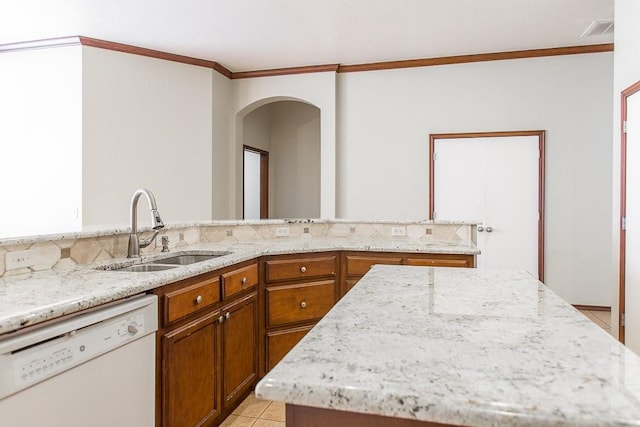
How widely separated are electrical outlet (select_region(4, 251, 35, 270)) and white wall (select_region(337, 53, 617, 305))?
3.49 metres

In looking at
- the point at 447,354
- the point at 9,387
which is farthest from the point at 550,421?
the point at 9,387

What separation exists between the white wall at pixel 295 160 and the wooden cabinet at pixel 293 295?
383cm

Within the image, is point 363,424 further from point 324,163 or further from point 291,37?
point 324,163

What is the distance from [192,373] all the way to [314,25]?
3151 mm

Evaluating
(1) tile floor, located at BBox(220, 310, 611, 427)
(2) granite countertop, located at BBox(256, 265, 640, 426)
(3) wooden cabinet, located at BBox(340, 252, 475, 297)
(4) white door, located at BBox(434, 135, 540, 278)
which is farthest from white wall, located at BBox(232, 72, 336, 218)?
(2) granite countertop, located at BBox(256, 265, 640, 426)

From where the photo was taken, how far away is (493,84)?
4.41 metres

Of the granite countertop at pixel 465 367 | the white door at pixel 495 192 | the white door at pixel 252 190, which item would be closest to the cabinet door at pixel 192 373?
the granite countertop at pixel 465 367

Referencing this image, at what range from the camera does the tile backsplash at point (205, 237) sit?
1.71 meters

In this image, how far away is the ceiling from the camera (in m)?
3.34

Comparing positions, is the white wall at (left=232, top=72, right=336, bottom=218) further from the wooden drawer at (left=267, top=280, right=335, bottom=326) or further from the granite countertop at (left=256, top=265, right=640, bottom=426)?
the granite countertop at (left=256, top=265, right=640, bottom=426)

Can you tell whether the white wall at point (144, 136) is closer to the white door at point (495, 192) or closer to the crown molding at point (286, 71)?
the crown molding at point (286, 71)

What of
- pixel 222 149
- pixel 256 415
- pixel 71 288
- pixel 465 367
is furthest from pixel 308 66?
pixel 465 367

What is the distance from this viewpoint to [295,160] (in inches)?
258

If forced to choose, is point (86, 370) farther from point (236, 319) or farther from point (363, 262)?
point (363, 262)
